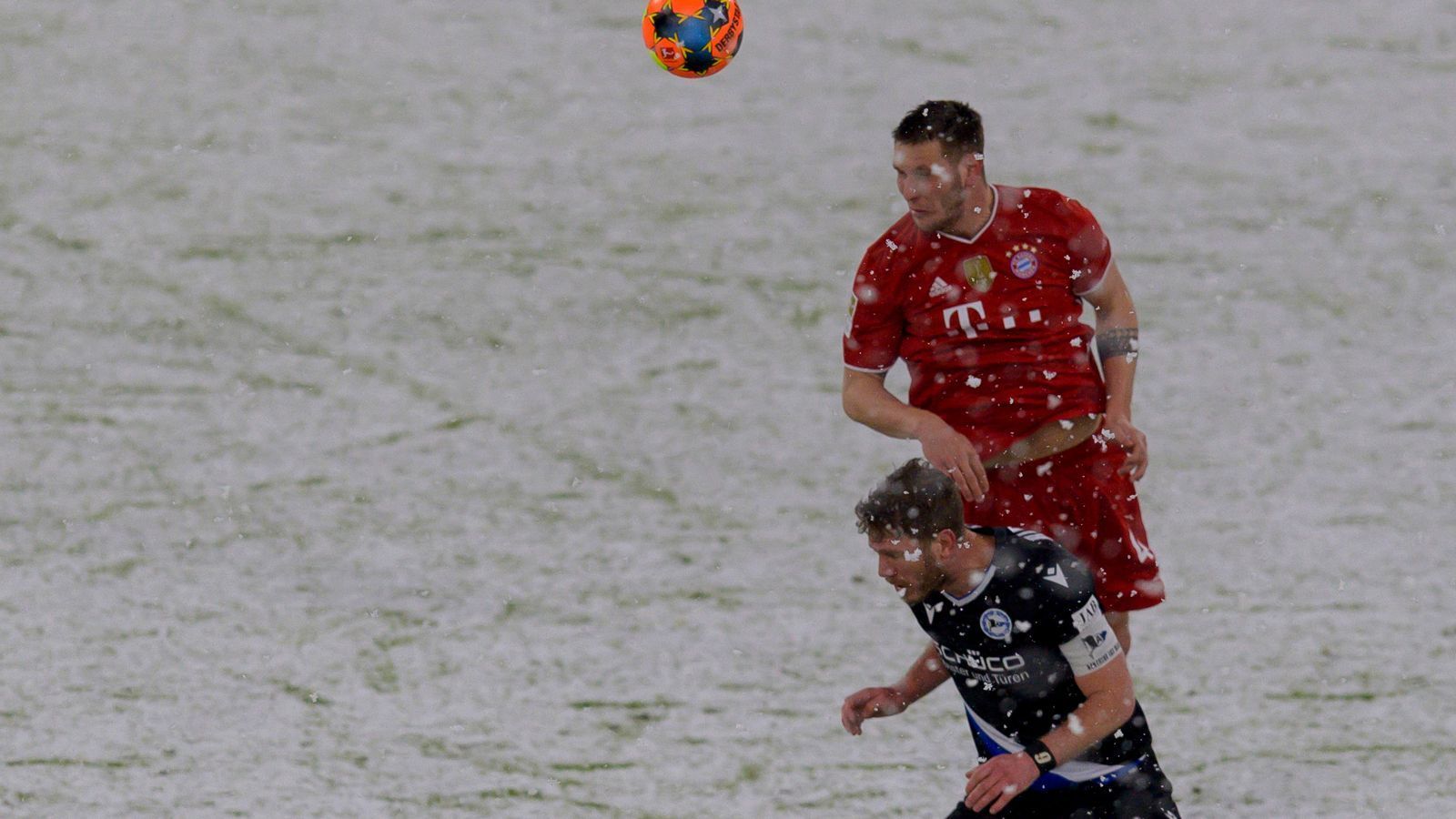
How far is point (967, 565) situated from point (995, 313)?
946mm

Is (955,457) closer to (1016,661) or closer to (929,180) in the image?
(1016,661)

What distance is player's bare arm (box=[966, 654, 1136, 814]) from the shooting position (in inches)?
153

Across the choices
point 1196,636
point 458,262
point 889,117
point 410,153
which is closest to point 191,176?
point 410,153

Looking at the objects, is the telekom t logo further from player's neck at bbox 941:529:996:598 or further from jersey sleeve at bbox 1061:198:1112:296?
player's neck at bbox 941:529:996:598

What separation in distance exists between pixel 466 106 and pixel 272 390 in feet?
11.1

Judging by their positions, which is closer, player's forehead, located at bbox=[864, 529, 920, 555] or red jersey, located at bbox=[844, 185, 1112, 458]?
player's forehead, located at bbox=[864, 529, 920, 555]

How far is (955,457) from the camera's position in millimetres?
4441

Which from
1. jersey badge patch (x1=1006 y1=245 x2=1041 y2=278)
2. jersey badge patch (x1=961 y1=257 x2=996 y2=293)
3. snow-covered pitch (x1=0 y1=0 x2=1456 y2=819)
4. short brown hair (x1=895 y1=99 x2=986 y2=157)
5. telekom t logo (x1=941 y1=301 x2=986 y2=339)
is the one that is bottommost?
snow-covered pitch (x1=0 y1=0 x2=1456 y2=819)

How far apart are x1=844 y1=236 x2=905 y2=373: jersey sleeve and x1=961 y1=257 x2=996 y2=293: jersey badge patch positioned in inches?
9.0

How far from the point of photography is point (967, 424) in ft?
16.0

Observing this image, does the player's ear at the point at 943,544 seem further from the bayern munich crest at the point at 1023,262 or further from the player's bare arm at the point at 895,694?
the bayern munich crest at the point at 1023,262

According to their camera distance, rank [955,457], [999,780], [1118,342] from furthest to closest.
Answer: [1118,342], [955,457], [999,780]

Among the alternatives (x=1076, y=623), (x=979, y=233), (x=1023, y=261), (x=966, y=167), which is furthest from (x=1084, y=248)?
(x=1076, y=623)

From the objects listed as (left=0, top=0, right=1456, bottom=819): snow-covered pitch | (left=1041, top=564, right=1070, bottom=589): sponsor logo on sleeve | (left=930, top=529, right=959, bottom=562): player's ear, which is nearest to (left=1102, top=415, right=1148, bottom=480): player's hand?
(left=1041, top=564, right=1070, bottom=589): sponsor logo on sleeve
